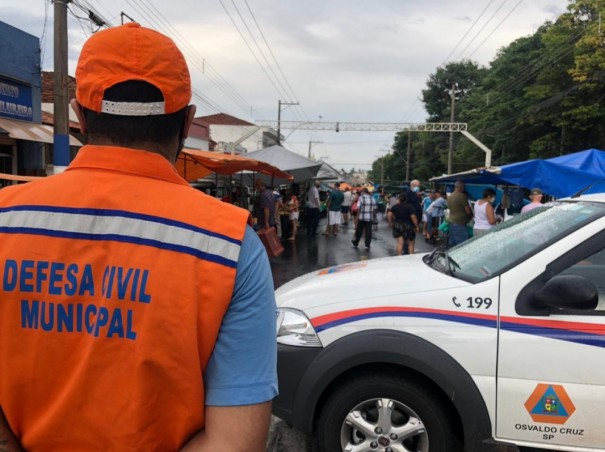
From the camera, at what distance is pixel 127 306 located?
1.00m

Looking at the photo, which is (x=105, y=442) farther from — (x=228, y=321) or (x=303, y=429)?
(x=303, y=429)

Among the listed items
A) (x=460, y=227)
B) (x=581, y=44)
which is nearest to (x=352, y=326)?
(x=460, y=227)

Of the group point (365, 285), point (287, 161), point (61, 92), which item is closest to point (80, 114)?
point (365, 285)

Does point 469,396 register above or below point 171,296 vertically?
below

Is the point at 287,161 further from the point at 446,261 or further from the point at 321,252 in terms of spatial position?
the point at 446,261

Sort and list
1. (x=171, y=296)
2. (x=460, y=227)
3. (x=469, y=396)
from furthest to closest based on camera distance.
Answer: (x=460, y=227)
(x=469, y=396)
(x=171, y=296)

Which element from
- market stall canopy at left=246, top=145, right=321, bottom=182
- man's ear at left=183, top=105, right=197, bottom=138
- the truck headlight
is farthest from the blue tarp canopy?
man's ear at left=183, top=105, right=197, bottom=138

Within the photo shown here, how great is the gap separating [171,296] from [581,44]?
3123 centimetres

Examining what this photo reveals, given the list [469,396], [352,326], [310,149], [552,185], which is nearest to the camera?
[469,396]

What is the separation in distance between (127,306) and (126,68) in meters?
0.52

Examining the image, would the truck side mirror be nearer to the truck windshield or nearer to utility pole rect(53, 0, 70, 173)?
the truck windshield

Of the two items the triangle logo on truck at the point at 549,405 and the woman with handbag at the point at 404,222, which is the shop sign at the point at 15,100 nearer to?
the woman with handbag at the point at 404,222

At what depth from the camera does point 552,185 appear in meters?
8.45

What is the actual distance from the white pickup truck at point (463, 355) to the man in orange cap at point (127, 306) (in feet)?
5.98
